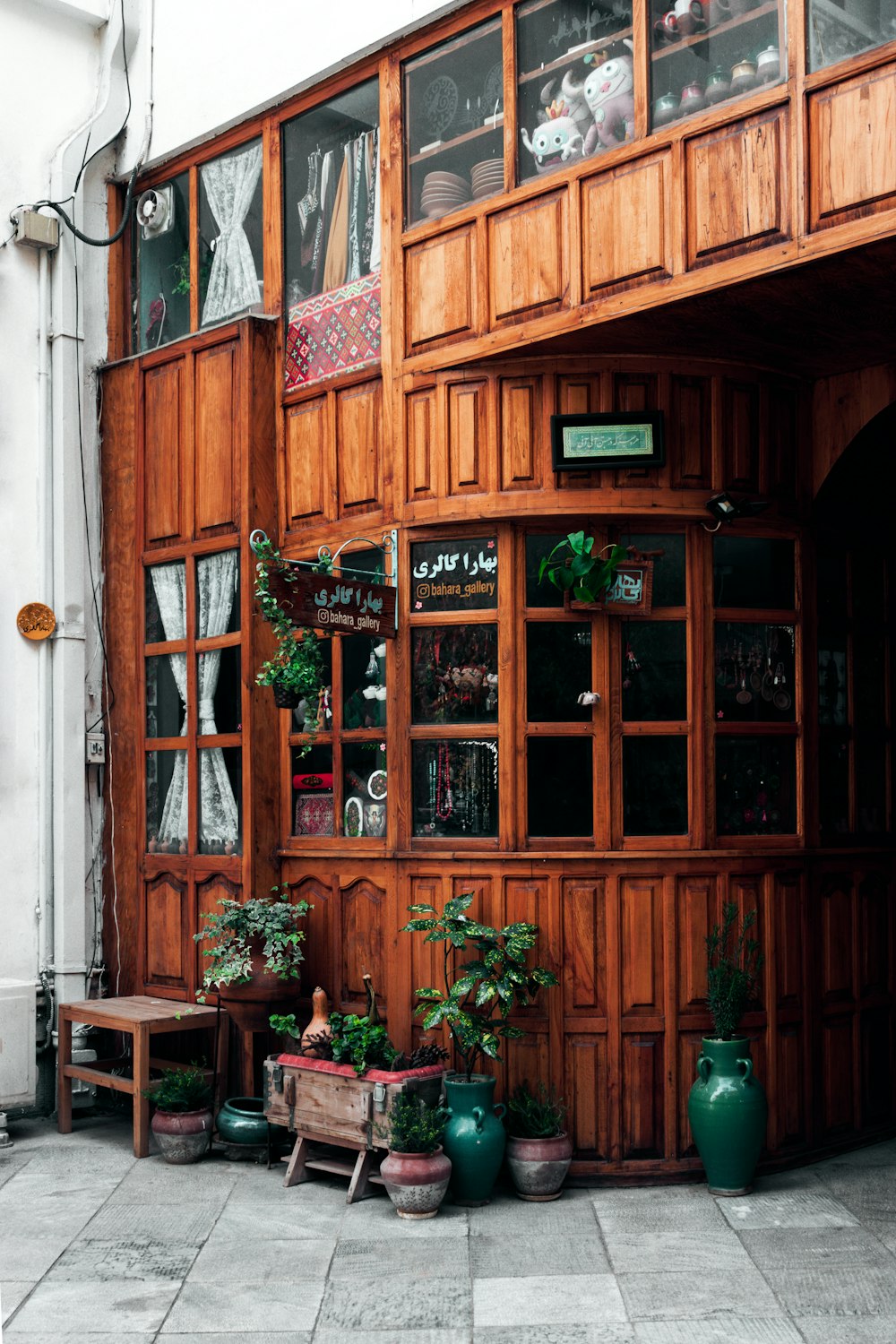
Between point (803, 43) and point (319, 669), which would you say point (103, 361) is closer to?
point (319, 669)

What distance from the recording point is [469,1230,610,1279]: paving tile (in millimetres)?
6312

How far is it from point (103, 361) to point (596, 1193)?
21.1ft

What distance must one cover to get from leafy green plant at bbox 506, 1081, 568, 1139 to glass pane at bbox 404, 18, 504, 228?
487 centimetres

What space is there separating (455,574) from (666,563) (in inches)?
45.8

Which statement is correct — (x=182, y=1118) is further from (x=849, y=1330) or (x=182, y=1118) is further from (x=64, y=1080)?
(x=849, y=1330)

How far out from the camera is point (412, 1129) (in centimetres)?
700

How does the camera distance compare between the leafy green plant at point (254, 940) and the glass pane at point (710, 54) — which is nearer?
the glass pane at point (710, 54)

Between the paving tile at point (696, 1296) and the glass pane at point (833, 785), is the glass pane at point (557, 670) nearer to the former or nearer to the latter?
the glass pane at point (833, 785)

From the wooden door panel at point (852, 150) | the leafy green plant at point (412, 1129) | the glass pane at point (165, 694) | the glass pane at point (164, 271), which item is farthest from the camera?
the glass pane at point (164, 271)

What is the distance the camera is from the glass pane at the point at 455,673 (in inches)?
313

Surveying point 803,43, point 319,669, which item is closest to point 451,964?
point 319,669

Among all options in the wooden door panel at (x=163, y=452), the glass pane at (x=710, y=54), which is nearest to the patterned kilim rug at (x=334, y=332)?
the wooden door panel at (x=163, y=452)

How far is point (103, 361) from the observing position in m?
10.2

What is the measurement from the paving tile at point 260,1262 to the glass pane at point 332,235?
4.85m
